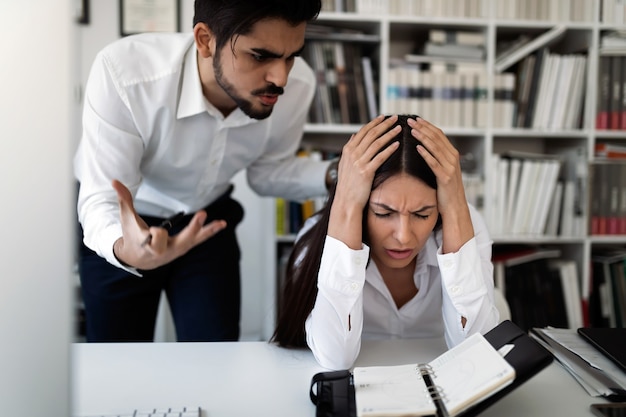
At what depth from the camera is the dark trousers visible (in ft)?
4.72

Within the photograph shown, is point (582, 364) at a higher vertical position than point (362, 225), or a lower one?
lower

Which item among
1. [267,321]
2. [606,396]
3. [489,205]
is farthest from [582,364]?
[267,321]

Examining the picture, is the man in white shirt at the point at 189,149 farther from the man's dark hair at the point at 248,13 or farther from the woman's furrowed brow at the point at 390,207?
the woman's furrowed brow at the point at 390,207

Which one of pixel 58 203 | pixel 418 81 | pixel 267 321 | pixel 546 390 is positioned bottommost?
pixel 267 321

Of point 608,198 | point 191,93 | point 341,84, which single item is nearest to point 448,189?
point 191,93

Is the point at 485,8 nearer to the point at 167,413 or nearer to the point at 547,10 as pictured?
the point at 547,10

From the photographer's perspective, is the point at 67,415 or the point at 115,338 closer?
the point at 67,415

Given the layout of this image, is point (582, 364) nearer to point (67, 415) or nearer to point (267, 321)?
point (67, 415)

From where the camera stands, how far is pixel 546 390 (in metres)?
0.87

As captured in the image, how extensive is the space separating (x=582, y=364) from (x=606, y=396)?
10 centimetres

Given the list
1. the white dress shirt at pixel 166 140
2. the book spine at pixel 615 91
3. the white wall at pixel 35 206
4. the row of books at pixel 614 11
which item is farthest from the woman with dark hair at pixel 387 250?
the row of books at pixel 614 11

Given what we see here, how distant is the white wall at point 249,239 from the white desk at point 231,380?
1368 millimetres

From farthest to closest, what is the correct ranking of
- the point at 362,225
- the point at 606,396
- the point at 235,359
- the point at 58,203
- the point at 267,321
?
1. the point at 267,321
2. the point at 362,225
3. the point at 235,359
4. the point at 606,396
5. the point at 58,203

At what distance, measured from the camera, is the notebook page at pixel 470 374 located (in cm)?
69
